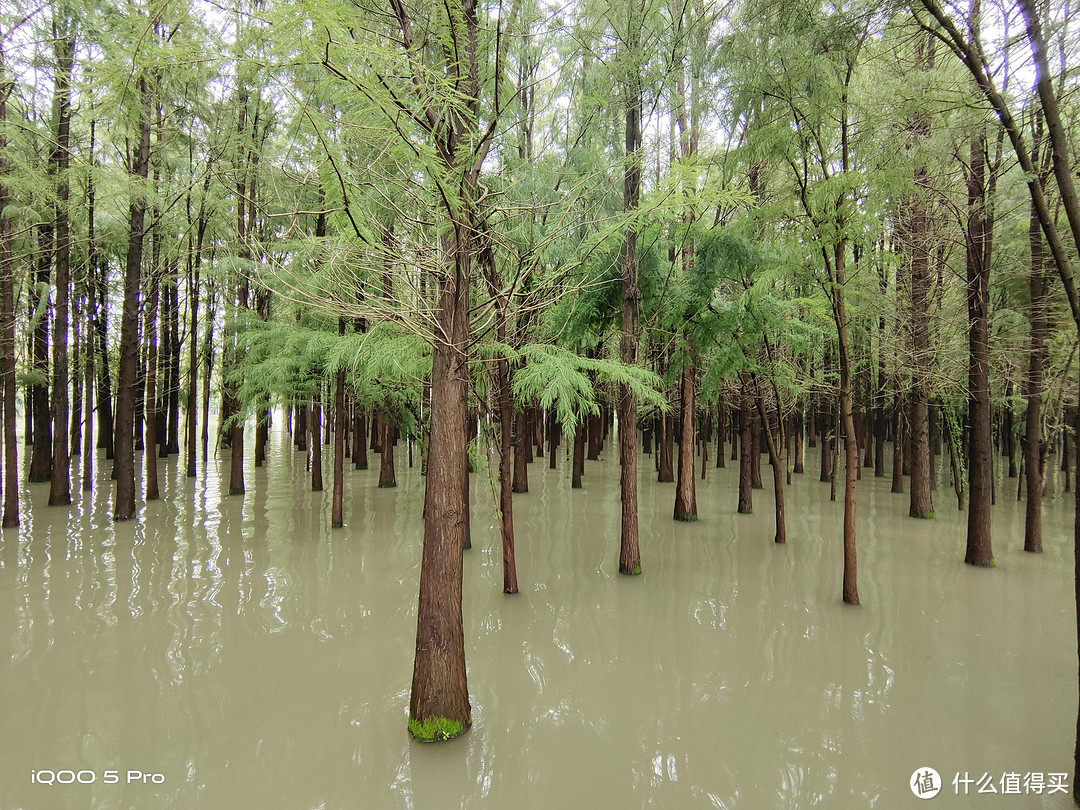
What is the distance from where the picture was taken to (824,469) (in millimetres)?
21203

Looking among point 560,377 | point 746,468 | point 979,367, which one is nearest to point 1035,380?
point 979,367

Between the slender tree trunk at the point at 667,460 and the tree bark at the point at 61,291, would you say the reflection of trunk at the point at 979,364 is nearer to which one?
the slender tree trunk at the point at 667,460

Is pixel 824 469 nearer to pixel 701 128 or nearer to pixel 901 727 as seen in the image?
pixel 701 128

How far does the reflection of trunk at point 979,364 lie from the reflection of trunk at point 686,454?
5476 mm

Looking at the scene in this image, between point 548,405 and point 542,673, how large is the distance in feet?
10.4

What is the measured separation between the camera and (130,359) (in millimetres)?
12883

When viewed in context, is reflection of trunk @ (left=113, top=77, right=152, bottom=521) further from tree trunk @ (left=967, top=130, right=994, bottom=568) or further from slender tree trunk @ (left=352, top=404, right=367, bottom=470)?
tree trunk @ (left=967, top=130, right=994, bottom=568)

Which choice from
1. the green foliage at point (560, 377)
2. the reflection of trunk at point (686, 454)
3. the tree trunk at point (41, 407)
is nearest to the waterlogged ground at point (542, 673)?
the reflection of trunk at point (686, 454)

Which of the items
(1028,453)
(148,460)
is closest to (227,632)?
(148,460)

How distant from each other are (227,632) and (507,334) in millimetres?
A: 5702

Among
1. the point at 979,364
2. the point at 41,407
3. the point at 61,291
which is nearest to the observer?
the point at 979,364

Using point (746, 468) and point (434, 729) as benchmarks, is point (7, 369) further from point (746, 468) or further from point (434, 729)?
point (746, 468)

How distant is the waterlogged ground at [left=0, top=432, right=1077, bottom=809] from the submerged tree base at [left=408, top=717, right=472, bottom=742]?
0.30ft

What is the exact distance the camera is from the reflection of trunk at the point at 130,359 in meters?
12.4
